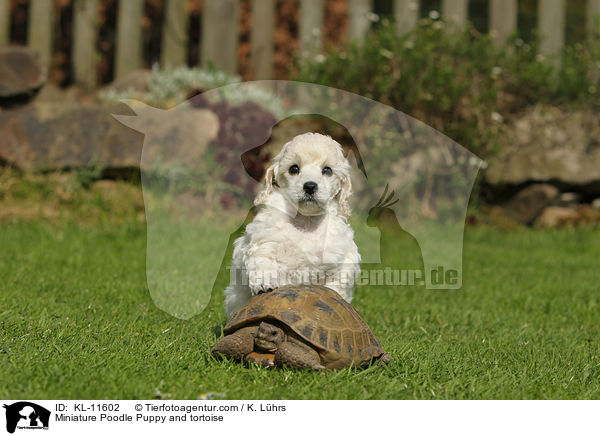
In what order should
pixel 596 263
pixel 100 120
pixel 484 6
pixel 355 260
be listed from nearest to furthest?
pixel 355 260
pixel 596 263
pixel 100 120
pixel 484 6

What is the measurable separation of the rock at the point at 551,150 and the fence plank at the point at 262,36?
3.22 metres

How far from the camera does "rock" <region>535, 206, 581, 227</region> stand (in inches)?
304

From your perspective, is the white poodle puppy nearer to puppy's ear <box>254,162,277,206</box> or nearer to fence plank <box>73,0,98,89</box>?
puppy's ear <box>254,162,277,206</box>

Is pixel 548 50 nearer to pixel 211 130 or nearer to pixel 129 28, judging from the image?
pixel 211 130

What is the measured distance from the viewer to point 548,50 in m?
8.19

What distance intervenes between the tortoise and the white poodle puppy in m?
0.10

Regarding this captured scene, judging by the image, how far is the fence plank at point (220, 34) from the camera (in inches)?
328

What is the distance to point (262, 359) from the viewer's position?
2855mm

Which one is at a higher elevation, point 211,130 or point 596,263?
point 211,130

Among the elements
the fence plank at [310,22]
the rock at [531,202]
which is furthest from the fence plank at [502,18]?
the fence plank at [310,22]
